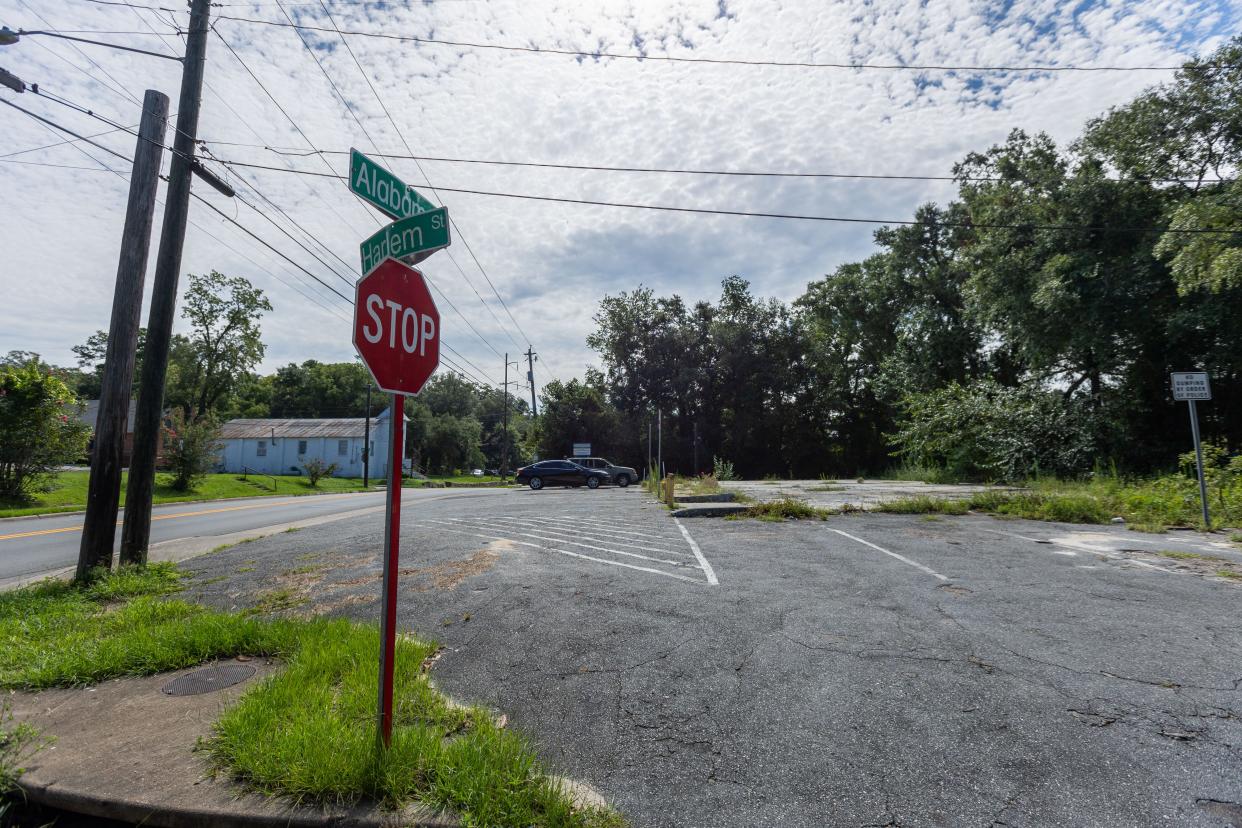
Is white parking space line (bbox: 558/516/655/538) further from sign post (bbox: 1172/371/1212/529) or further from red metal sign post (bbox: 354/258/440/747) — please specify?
sign post (bbox: 1172/371/1212/529)

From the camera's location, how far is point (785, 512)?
Answer: 40.1ft

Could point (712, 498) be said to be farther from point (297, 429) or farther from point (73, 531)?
point (297, 429)

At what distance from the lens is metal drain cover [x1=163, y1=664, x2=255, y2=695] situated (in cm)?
357

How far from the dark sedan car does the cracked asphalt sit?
22017 millimetres

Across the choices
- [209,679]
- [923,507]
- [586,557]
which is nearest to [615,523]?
[586,557]

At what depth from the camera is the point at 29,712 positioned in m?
3.27

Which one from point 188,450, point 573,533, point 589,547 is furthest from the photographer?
point 188,450

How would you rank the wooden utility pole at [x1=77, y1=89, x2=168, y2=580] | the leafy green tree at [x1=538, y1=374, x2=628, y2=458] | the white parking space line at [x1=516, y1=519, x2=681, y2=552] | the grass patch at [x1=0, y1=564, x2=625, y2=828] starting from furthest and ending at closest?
the leafy green tree at [x1=538, y1=374, x2=628, y2=458], the white parking space line at [x1=516, y1=519, x2=681, y2=552], the wooden utility pole at [x1=77, y1=89, x2=168, y2=580], the grass patch at [x1=0, y1=564, x2=625, y2=828]

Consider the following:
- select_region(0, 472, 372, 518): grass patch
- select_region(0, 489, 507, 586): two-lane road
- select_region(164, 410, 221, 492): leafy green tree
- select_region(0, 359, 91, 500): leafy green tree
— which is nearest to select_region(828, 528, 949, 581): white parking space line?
select_region(0, 472, 372, 518): grass patch

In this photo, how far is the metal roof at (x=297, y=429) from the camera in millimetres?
49531

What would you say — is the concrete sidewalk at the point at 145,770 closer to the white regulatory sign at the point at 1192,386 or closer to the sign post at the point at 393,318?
the sign post at the point at 393,318

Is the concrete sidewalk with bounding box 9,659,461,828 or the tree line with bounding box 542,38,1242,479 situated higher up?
the tree line with bounding box 542,38,1242,479

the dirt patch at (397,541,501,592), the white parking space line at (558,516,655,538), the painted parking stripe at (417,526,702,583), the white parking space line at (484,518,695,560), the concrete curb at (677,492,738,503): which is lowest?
the dirt patch at (397,541,501,592)

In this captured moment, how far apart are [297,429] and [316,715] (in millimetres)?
54846
